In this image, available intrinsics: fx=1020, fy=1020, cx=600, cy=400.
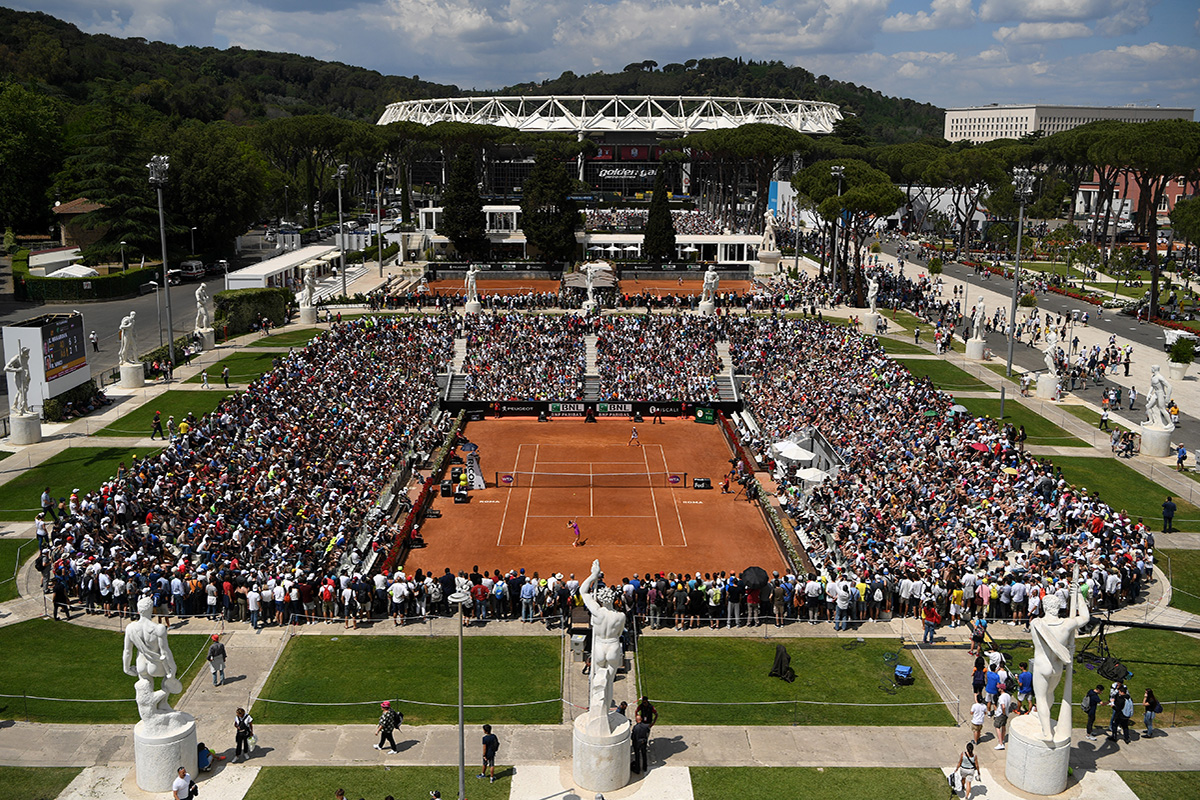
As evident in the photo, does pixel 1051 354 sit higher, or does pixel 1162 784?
pixel 1051 354

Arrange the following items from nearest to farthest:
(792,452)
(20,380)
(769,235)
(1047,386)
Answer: (792,452), (20,380), (1047,386), (769,235)

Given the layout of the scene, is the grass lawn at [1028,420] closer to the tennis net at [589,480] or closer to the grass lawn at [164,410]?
the tennis net at [589,480]

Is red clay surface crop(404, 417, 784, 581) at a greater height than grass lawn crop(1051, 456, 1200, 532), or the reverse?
grass lawn crop(1051, 456, 1200, 532)

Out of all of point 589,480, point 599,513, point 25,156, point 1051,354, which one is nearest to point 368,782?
point 599,513

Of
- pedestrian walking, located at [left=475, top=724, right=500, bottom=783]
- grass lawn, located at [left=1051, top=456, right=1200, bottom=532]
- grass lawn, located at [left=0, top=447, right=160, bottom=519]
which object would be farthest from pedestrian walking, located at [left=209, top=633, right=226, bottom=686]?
grass lawn, located at [left=1051, top=456, right=1200, bottom=532]

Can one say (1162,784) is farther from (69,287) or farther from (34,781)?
(69,287)

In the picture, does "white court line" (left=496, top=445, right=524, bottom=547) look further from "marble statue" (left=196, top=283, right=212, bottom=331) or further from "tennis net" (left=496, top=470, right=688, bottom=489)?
"marble statue" (left=196, top=283, right=212, bottom=331)

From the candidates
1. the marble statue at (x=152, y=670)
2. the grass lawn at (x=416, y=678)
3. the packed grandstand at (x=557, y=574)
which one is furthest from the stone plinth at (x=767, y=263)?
the marble statue at (x=152, y=670)
